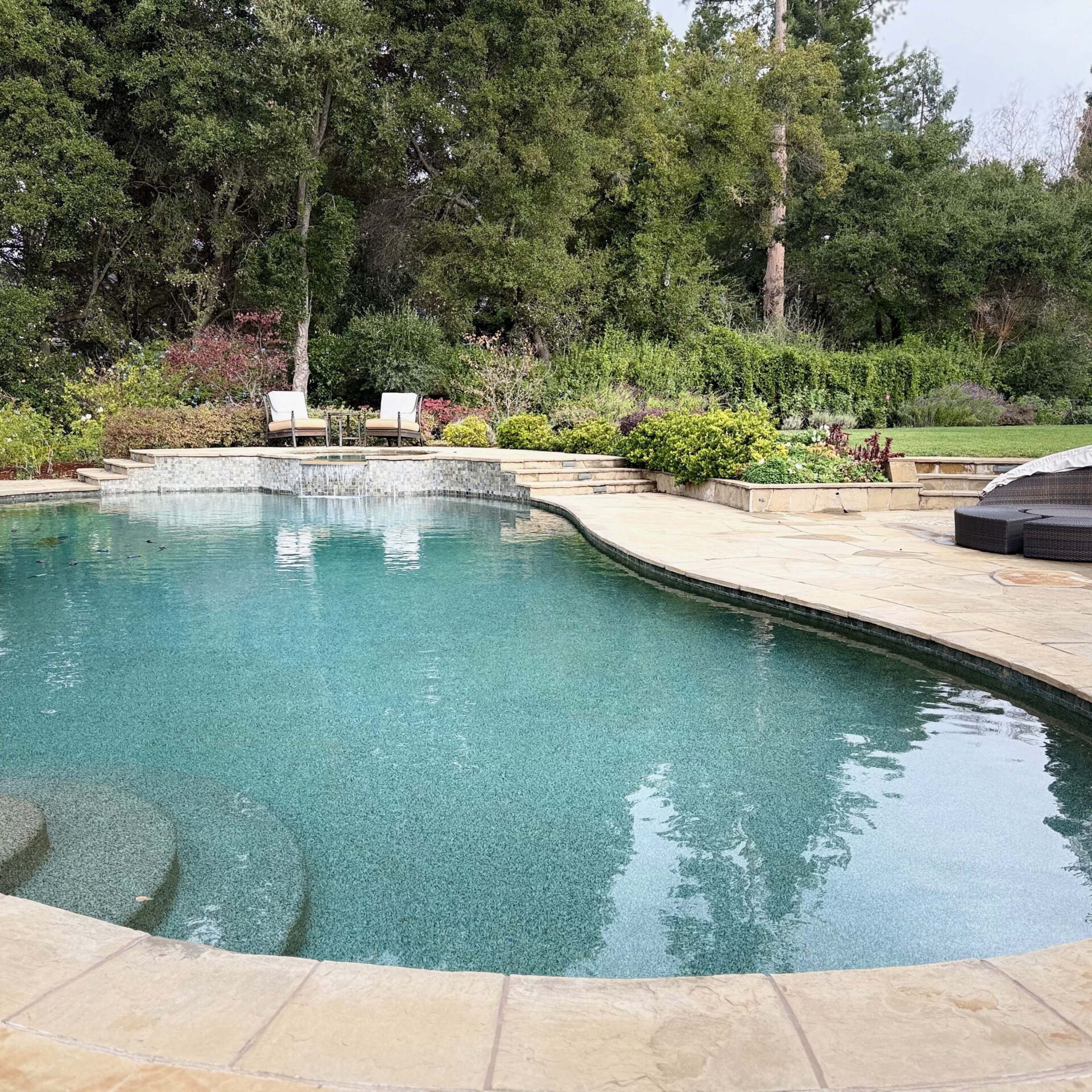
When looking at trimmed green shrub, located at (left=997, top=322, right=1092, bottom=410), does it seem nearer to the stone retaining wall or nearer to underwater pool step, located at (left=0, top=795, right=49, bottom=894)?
the stone retaining wall

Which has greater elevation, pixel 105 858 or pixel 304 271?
pixel 304 271

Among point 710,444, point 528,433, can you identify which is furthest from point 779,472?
point 528,433

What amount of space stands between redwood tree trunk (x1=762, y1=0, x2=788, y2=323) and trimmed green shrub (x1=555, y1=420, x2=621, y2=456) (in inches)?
385

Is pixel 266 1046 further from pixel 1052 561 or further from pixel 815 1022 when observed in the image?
pixel 1052 561

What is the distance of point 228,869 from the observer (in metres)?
2.71

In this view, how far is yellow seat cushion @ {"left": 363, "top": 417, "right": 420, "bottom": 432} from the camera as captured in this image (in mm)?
14117

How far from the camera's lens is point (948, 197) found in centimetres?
2094

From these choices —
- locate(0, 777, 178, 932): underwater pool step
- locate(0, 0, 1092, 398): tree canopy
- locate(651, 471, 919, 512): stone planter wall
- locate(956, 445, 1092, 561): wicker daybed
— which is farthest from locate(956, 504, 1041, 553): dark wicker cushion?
locate(0, 0, 1092, 398): tree canopy

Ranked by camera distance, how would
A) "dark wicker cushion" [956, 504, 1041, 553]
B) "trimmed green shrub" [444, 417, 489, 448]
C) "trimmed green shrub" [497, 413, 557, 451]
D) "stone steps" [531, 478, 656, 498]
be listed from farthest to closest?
"trimmed green shrub" [444, 417, 489, 448], "trimmed green shrub" [497, 413, 557, 451], "stone steps" [531, 478, 656, 498], "dark wicker cushion" [956, 504, 1041, 553]

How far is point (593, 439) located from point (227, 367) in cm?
685

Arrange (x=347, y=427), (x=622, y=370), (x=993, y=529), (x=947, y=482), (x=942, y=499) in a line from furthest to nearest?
(x=622, y=370) < (x=347, y=427) < (x=947, y=482) < (x=942, y=499) < (x=993, y=529)

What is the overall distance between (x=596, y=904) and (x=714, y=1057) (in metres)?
0.96

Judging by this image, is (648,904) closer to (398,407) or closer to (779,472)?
(779,472)

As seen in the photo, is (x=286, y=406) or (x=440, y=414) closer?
(x=286, y=406)
